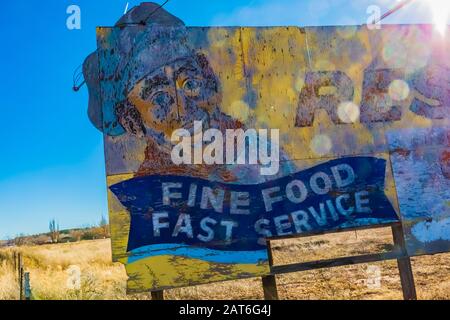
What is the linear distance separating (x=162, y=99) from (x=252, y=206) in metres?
1.81

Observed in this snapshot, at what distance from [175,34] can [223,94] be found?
1015 millimetres

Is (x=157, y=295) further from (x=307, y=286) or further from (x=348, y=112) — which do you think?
(x=307, y=286)

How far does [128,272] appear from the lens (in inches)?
191

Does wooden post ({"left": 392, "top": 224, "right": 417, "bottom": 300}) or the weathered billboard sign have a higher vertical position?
the weathered billboard sign

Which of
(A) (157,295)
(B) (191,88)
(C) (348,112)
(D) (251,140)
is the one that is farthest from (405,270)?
(B) (191,88)

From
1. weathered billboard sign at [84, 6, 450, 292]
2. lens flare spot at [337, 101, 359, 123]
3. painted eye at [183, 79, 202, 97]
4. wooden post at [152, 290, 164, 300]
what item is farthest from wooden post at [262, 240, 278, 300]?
painted eye at [183, 79, 202, 97]

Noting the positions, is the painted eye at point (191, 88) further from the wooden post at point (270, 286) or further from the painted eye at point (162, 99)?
the wooden post at point (270, 286)

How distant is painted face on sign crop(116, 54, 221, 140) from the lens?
5176mm

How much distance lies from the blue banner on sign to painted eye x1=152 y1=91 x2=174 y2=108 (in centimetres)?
96

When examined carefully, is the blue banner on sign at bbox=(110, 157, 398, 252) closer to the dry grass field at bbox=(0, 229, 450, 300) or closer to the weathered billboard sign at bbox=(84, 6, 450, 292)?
the weathered billboard sign at bbox=(84, 6, 450, 292)

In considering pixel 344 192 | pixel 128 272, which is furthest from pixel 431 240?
pixel 128 272

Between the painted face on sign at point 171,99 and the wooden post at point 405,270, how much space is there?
3.05 m
